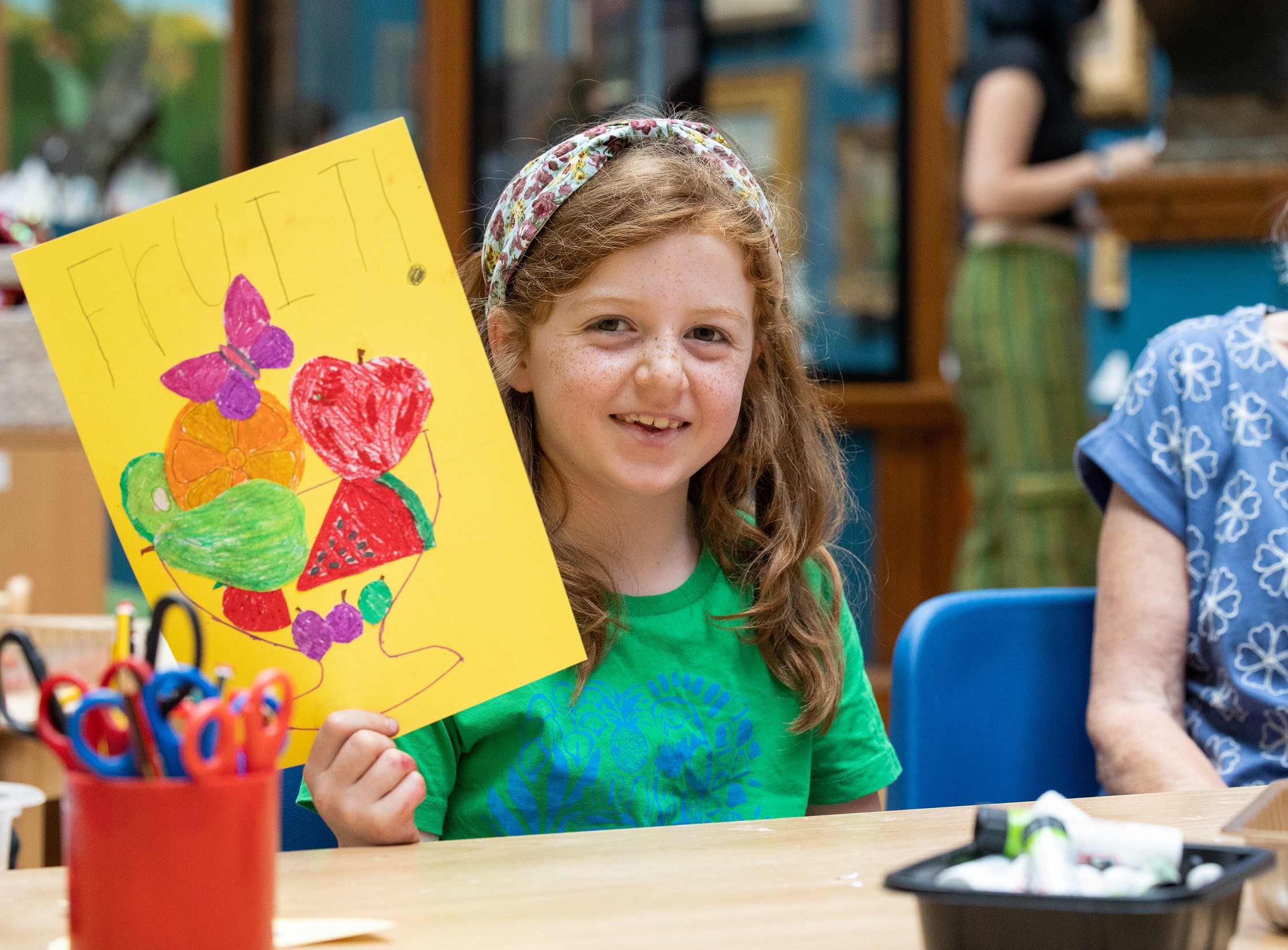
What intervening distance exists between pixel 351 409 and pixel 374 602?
0.11 m

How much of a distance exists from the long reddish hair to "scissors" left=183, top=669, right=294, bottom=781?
0.50 metres

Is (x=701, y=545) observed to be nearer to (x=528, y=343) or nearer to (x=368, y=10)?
(x=528, y=343)

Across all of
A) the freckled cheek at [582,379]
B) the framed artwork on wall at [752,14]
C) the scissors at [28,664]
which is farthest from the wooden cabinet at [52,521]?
the framed artwork on wall at [752,14]

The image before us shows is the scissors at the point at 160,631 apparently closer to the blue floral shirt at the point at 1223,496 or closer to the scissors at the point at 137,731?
the scissors at the point at 137,731

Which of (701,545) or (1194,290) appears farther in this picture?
(1194,290)

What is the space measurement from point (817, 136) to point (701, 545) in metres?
2.97

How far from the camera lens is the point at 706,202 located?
1.05 meters

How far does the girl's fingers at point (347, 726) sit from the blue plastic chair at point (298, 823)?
7.9 inches

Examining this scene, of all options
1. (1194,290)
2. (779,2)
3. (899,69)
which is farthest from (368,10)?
(1194,290)

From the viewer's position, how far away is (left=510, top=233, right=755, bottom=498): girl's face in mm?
1001

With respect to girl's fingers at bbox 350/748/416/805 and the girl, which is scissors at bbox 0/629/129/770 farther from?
the girl

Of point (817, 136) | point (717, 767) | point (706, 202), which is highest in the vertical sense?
point (817, 136)

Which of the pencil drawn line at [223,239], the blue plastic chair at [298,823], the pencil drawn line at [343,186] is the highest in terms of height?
the pencil drawn line at [343,186]

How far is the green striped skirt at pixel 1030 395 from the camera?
286 centimetres
